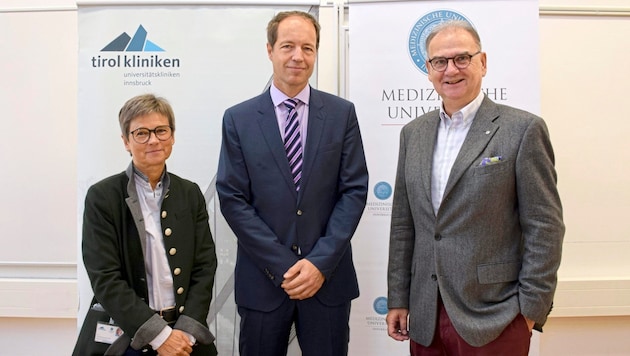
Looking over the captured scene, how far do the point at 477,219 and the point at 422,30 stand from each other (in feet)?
4.40

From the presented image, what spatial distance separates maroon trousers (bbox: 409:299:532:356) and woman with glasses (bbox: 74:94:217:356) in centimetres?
86

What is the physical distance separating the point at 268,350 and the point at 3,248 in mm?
2292

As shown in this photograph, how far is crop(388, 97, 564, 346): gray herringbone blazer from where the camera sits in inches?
58.4

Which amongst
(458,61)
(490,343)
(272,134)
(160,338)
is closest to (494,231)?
(490,343)

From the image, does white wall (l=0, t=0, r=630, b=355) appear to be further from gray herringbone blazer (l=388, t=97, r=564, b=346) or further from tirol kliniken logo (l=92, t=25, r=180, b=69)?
gray herringbone blazer (l=388, t=97, r=564, b=346)

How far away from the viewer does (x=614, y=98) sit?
3.10 m

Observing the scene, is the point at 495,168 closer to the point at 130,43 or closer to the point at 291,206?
the point at 291,206

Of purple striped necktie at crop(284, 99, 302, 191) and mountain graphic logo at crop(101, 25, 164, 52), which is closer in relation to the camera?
purple striped necktie at crop(284, 99, 302, 191)

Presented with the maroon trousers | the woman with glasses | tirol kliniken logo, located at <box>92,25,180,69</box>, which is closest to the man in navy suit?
the woman with glasses

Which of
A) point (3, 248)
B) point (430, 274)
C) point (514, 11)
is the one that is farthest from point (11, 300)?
point (514, 11)

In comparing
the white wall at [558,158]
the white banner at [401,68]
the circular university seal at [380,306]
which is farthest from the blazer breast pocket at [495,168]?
the white wall at [558,158]

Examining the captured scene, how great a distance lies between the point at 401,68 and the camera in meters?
2.55

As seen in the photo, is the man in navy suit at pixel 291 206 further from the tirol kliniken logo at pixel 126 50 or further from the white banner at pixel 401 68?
the tirol kliniken logo at pixel 126 50

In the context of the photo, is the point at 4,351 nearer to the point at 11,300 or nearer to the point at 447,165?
the point at 11,300
